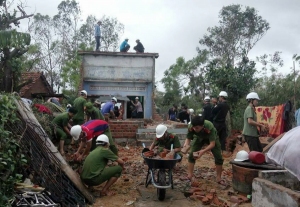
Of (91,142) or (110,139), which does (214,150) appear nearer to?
(110,139)

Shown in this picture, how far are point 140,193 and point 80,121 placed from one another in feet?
10.5

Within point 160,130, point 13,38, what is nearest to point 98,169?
point 160,130

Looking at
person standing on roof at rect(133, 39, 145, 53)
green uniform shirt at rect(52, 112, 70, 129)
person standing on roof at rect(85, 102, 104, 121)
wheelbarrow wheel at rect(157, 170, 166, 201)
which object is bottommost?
wheelbarrow wheel at rect(157, 170, 166, 201)

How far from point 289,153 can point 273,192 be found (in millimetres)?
640

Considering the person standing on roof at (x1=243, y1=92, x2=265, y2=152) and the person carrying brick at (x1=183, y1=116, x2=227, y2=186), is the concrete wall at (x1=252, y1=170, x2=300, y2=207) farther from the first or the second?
the person standing on roof at (x1=243, y1=92, x2=265, y2=152)

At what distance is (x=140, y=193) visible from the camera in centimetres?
611

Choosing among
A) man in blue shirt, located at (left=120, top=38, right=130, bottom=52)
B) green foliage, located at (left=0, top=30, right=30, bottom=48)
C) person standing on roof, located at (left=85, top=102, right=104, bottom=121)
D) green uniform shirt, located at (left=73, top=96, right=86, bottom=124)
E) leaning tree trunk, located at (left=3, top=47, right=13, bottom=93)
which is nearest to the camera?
person standing on roof, located at (left=85, top=102, right=104, bottom=121)

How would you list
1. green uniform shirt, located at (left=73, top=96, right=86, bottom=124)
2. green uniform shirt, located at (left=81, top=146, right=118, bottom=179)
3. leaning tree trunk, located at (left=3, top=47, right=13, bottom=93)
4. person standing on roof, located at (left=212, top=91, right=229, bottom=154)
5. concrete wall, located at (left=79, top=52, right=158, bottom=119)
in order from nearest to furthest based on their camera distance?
green uniform shirt, located at (left=81, top=146, right=118, bottom=179), green uniform shirt, located at (left=73, top=96, right=86, bottom=124), person standing on roof, located at (left=212, top=91, right=229, bottom=154), leaning tree trunk, located at (left=3, top=47, right=13, bottom=93), concrete wall, located at (left=79, top=52, right=158, bottom=119)

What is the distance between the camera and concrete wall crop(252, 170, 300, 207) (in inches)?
174

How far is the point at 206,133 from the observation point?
20.7 ft

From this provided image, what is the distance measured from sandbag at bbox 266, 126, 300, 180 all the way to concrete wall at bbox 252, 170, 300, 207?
0.30 m

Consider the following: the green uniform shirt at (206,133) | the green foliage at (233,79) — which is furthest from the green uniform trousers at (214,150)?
the green foliage at (233,79)

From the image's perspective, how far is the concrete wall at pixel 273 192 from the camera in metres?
4.41

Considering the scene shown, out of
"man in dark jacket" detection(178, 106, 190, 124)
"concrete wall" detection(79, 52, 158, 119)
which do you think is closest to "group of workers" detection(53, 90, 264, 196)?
"man in dark jacket" detection(178, 106, 190, 124)
